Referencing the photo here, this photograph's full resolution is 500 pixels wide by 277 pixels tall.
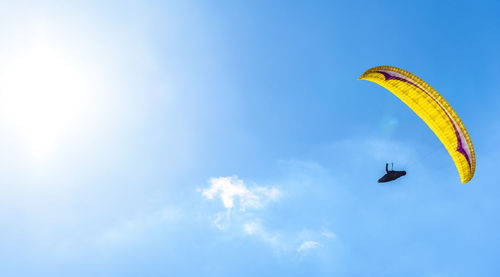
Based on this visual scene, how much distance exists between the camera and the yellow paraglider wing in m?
28.5

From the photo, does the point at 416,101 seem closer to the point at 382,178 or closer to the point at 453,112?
the point at 453,112

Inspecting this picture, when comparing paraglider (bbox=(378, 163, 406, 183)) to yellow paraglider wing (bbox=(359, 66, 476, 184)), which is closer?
yellow paraglider wing (bbox=(359, 66, 476, 184))

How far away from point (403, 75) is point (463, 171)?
1108 cm

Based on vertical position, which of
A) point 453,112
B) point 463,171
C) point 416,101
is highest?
point 416,101

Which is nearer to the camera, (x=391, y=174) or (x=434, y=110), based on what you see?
(x=434, y=110)

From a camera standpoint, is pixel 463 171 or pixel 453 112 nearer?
pixel 453 112

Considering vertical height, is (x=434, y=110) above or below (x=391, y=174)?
above

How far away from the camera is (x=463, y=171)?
30.6 m

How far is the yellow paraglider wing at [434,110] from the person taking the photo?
93.7 ft

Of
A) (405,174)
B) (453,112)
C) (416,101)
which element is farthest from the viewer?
(405,174)

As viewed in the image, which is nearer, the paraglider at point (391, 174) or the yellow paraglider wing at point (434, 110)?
the yellow paraglider wing at point (434, 110)

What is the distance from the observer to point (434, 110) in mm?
29375

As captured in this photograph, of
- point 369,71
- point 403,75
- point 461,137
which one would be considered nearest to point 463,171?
point 461,137

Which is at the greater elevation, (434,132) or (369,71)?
(369,71)
